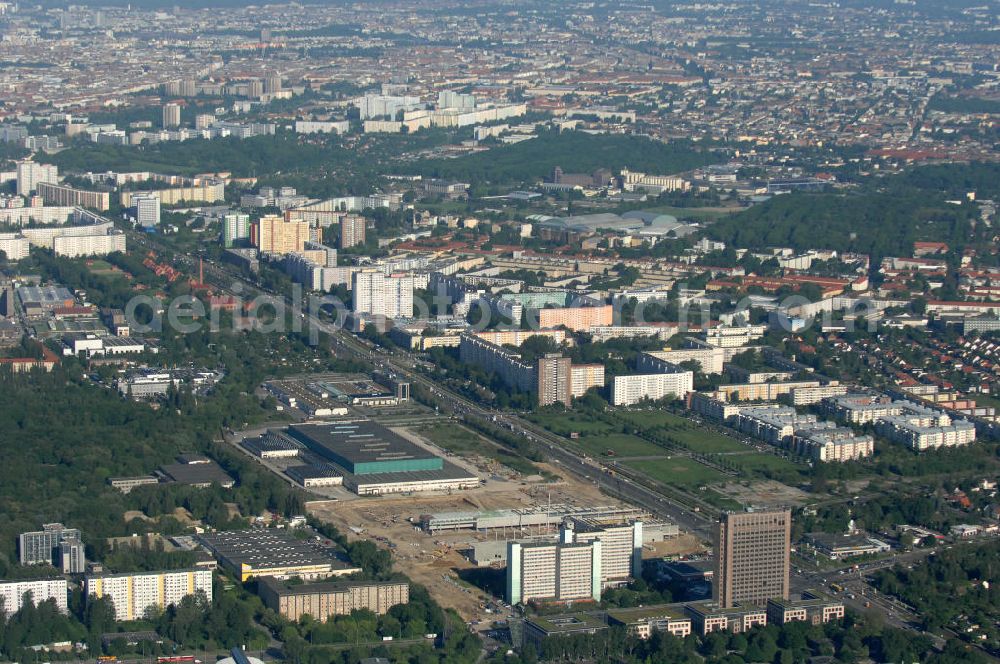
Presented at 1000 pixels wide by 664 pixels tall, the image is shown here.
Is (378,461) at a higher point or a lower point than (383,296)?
higher

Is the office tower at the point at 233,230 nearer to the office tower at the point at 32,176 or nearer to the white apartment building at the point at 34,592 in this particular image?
the office tower at the point at 32,176

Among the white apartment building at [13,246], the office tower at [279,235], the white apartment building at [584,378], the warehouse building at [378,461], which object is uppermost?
the warehouse building at [378,461]

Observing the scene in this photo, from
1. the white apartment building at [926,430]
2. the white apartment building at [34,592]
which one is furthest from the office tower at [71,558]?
the white apartment building at [926,430]

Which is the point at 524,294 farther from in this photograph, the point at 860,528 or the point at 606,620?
the point at 606,620

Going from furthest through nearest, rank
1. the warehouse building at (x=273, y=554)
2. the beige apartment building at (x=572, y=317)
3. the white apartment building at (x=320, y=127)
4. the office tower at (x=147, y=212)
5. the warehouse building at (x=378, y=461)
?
1. the white apartment building at (x=320, y=127)
2. the office tower at (x=147, y=212)
3. the beige apartment building at (x=572, y=317)
4. the warehouse building at (x=378, y=461)
5. the warehouse building at (x=273, y=554)

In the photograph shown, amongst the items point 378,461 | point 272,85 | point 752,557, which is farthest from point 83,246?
point 272,85

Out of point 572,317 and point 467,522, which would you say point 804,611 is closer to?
point 467,522
